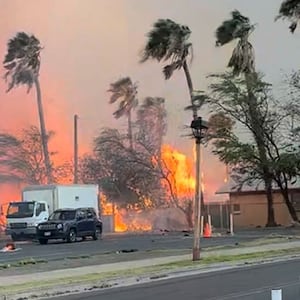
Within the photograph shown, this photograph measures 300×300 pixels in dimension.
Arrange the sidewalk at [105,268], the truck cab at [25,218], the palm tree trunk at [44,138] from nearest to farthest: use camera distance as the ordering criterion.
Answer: the sidewalk at [105,268], the truck cab at [25,218], the palm tree trunk at [44,138]

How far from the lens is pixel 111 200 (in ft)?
209

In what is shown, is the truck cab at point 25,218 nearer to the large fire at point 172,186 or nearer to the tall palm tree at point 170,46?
the tall palm tree at point 170,46

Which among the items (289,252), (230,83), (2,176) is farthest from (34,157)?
(289,252)

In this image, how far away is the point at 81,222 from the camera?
36375 mm

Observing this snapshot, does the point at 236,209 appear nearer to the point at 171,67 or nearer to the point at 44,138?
the point at 171,67

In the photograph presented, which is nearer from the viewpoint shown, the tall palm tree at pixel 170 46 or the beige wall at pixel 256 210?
the tall palm tree at pixel 170 46

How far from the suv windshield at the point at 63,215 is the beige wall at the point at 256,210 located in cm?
2411

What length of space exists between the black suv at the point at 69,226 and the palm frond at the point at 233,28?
20.6 meters

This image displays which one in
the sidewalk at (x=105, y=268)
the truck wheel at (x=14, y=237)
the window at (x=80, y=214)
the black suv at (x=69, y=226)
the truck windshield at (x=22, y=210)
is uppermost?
the truck windshield at (x=22, y=210)

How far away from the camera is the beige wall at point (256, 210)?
57219mm

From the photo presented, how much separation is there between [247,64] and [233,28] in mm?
2798

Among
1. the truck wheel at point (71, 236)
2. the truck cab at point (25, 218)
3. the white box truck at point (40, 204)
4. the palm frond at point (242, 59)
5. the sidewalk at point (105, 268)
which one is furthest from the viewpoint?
the palm frond at point (242, 59)

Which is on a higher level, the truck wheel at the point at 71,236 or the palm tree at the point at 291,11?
the palm tree at the point at 291,11

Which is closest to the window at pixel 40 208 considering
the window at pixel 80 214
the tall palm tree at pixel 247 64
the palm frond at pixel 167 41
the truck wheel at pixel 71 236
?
the window at pixel 80 214
